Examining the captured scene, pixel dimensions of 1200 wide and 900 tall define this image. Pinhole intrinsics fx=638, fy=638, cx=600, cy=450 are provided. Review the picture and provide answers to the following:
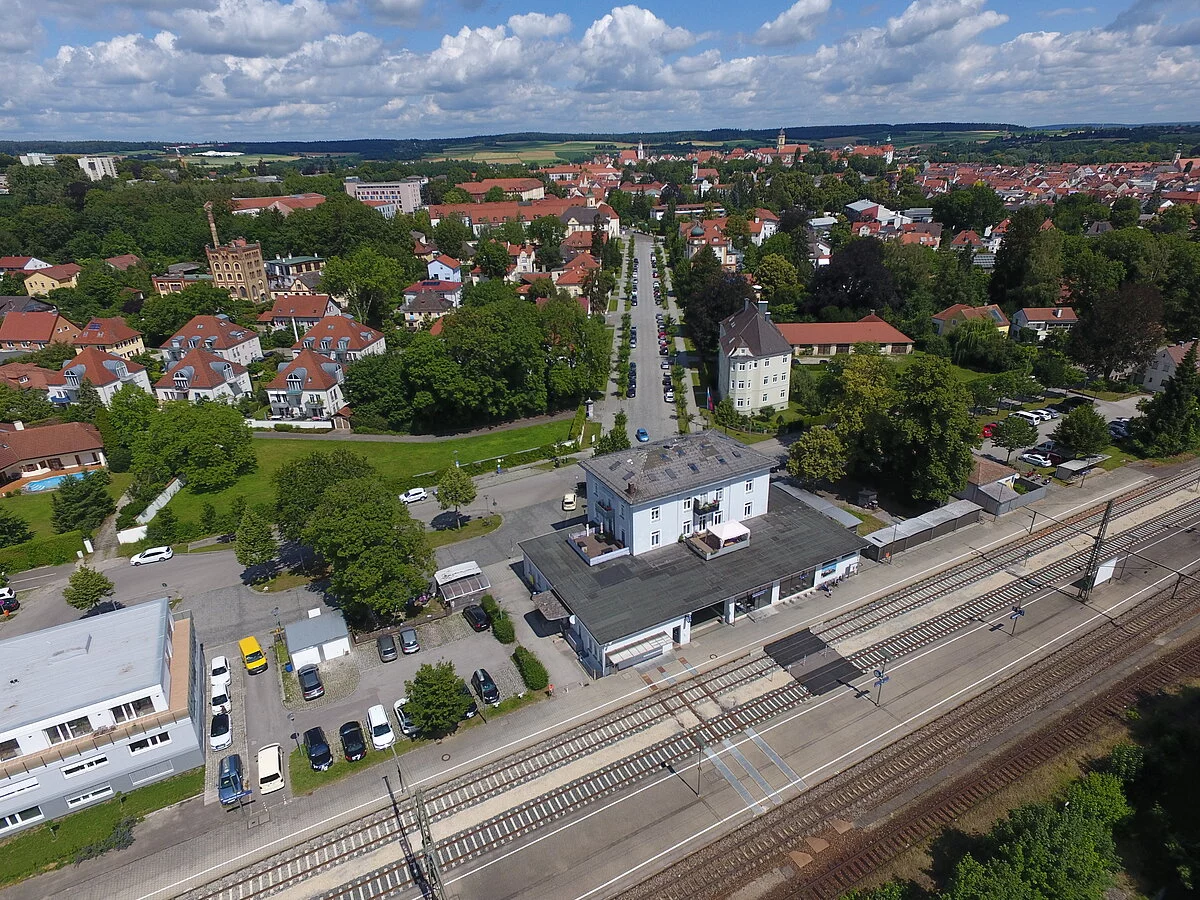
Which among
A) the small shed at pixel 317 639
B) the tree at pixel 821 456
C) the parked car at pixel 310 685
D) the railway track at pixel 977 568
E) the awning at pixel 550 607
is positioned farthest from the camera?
the tree at pixel 821 456

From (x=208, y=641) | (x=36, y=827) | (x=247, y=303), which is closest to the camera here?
(x=36, y=827)

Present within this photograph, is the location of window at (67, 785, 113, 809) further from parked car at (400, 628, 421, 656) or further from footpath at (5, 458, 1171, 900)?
parked car at (400, 628, 421, 656)

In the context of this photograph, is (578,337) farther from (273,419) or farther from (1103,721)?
(1103,721)

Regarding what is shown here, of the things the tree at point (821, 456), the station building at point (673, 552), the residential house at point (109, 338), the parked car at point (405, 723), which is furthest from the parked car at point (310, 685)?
the residential house at point (109, 338)

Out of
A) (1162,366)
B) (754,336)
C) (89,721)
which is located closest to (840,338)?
(754,336)

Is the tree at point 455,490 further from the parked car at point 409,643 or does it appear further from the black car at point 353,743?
the black car at point 353,743

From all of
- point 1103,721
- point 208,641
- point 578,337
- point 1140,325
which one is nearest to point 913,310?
point 1140,325
